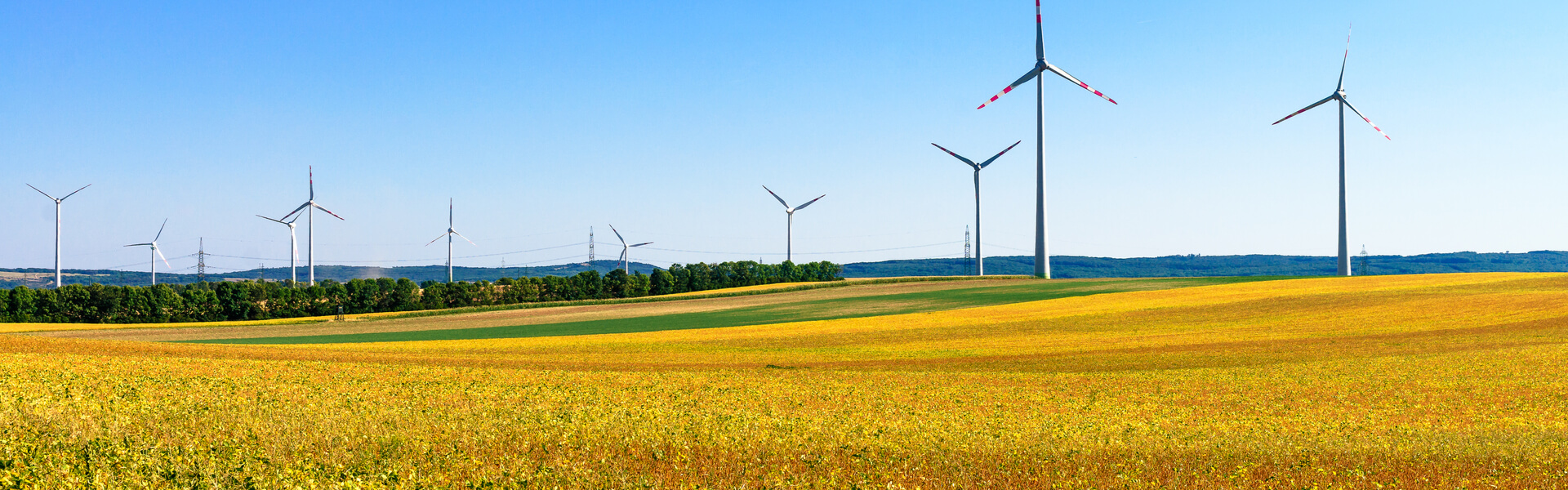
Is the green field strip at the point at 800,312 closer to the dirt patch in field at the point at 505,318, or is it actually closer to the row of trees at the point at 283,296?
the dirt patch in field at the point at 505,318

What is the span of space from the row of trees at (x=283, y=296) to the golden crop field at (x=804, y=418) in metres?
73.6

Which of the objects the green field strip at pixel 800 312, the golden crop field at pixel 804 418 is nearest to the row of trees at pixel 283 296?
the green field strip at pixel 800 312

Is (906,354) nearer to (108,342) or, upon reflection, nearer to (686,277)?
(108,342)

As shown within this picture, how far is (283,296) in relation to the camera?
102125 mm

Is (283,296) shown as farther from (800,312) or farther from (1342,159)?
(1342,159)

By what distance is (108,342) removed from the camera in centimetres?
3428

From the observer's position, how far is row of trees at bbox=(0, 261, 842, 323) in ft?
314

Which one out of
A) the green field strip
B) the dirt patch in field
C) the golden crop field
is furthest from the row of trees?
the golden crop field

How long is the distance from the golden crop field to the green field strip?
2440 centimetres

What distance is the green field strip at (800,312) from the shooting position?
60562 millimetres

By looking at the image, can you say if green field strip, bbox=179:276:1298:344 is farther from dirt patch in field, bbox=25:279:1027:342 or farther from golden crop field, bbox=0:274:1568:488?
golden crop field, bbox=0:274:1568:488

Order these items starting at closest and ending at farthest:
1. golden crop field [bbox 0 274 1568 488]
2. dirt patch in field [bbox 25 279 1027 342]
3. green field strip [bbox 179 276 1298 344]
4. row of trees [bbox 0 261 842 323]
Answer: golden crop field [bbox 0 274 1568 488]
green field strip [bbox 179 276 1298 344]
dirt patch in field [bbox 25 279 1027 342]
row of trees [bbox 0 261 842 323]

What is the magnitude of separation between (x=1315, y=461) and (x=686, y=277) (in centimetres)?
11745

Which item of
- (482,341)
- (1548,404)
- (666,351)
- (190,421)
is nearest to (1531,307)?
(1548,404)
